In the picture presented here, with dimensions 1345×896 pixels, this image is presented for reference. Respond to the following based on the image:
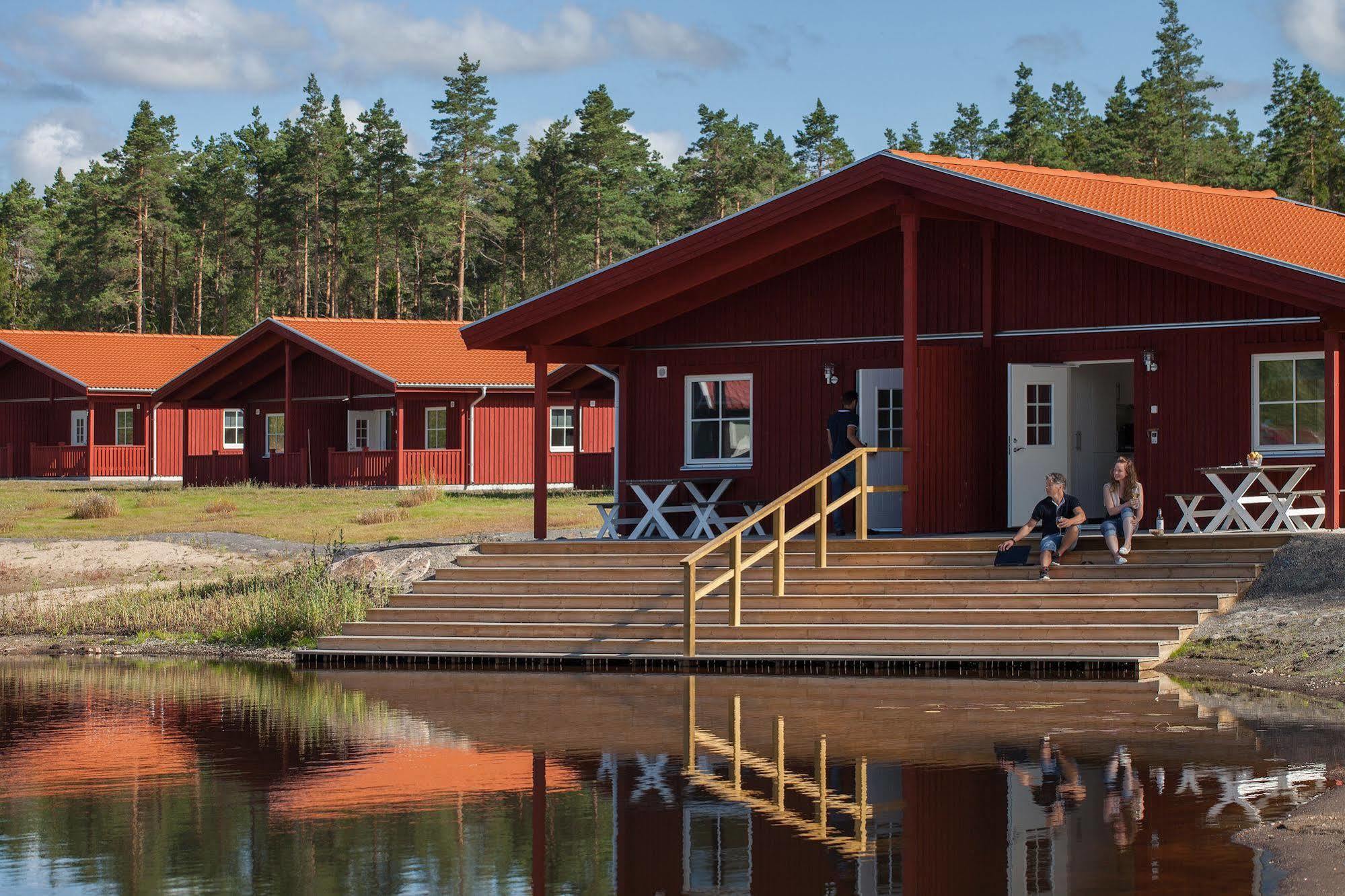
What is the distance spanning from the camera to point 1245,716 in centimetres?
1252

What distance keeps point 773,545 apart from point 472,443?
83.7 feet

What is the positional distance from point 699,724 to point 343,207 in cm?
6664

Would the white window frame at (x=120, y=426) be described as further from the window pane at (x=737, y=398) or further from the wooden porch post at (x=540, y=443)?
the window pane at (x=737, y=398)

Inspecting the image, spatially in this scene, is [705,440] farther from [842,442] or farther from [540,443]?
[842,442]

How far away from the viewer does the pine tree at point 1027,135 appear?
67.4m

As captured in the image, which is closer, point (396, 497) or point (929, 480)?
point (929, 480)

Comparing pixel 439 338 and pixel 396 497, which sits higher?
pixel 439 338

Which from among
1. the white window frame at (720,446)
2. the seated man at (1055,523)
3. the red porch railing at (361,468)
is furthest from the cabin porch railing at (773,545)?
the red porch railing at (361,468)

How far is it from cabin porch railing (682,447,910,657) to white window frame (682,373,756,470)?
3.03 metres

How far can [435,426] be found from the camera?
4322 centimetres

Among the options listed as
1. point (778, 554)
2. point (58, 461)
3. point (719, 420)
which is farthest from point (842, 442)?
point (58, 461)

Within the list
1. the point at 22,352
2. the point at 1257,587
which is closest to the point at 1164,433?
the point at 1257,587

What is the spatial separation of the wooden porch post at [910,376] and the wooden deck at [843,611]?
902mm

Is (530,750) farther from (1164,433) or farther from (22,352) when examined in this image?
(22,352)
